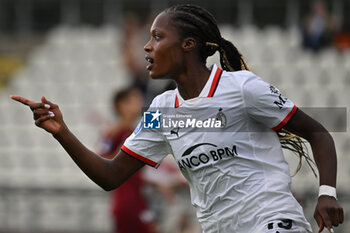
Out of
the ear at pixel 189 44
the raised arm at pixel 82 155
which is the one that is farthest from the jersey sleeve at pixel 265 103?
the raised arm at pixel 82 155

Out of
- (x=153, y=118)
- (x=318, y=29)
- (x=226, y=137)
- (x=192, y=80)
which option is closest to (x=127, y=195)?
(x=153, y=118)

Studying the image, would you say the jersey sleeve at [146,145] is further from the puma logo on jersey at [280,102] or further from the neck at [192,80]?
the puma logo on jersey at [280,102]

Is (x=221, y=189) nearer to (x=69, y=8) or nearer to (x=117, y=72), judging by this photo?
(x=117, y=72)

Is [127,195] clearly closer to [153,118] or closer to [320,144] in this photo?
[153,118]

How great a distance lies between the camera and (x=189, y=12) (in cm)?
410

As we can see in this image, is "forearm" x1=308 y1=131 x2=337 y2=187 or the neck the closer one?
"forearm" x1=308 y1=131 x2=337 y2=187

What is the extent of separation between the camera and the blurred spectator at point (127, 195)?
784 cm

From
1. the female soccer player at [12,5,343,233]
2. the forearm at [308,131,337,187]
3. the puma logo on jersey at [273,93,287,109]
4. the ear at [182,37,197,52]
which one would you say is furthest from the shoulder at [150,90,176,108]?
the forearm at [308,131,337,187]

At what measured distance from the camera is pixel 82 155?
411cm

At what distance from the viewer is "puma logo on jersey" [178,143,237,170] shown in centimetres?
391

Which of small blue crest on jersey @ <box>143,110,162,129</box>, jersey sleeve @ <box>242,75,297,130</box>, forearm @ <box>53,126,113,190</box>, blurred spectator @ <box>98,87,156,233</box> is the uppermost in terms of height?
jersey sleeve @ <box>242,75,297,130</box>

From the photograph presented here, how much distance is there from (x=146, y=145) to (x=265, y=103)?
2.53 feet

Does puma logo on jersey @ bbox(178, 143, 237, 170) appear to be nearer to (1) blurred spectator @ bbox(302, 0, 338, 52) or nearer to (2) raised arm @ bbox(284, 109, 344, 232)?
(2) raised arm @ bbox(284, 109, 344, 232)

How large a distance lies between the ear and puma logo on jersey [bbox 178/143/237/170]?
52 cm
